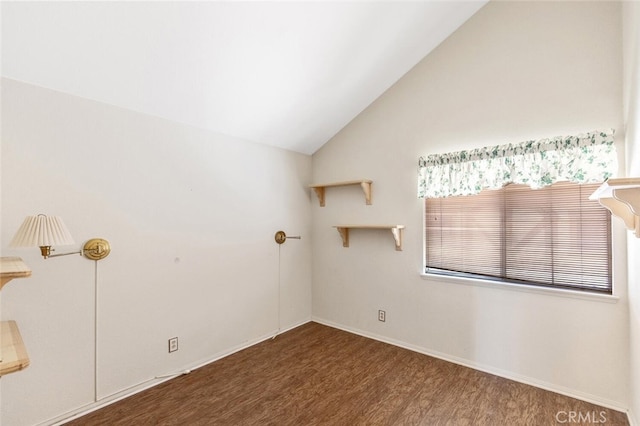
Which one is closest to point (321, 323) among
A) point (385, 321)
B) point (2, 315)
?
point (385, 321)

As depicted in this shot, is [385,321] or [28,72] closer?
[28,72]

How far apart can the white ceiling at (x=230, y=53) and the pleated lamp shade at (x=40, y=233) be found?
0.92 m

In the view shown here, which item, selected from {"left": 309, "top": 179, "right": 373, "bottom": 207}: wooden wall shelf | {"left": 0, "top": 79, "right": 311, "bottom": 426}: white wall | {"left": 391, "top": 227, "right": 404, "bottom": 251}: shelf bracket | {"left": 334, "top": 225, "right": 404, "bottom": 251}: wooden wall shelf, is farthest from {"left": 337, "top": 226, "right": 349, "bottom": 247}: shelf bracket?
{"left": 0, "top": 79, "right": 311, "bottom": 426}: white wall

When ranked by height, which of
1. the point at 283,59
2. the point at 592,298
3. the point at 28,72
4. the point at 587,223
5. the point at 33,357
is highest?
the point at 283,59

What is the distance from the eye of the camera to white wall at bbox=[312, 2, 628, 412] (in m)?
2.17

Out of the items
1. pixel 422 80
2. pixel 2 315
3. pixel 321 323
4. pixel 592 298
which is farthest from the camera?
pixel 321 323

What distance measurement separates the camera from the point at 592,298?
7.16 ft

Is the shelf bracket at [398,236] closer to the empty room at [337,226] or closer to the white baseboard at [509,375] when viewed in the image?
the empty room at [337,226]

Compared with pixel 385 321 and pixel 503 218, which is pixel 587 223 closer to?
pixel 503 218

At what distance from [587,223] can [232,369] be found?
3135mm

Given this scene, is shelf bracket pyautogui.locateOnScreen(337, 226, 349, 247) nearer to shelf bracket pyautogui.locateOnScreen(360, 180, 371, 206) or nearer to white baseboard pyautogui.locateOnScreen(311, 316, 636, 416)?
shelf bracket pyautogui.locateOnScreen(360, 180, 371, 206)

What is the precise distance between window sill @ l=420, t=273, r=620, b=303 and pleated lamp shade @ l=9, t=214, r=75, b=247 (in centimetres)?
286

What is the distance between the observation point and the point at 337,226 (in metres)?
3.42

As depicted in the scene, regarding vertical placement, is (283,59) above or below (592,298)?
above
